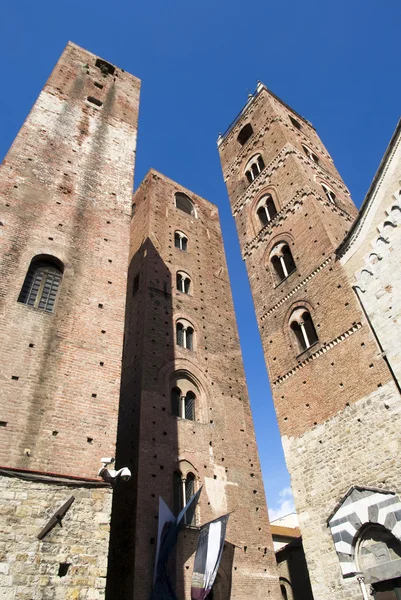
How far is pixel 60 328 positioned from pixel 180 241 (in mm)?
12248

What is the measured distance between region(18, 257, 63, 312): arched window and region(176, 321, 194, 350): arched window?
22.4ft

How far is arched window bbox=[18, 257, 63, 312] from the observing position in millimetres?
8546

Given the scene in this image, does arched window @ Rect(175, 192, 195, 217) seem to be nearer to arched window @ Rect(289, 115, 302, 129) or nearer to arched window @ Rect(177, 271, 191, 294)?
arched window @ Rect(177, 271, 191, 294)

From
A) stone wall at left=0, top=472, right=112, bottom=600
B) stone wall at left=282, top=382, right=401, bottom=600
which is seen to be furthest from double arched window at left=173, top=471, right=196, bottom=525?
stone wall at left=0, top=472, right=112, bottom=600

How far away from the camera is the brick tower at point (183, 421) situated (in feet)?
34.9

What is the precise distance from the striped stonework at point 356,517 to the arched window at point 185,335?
744cm

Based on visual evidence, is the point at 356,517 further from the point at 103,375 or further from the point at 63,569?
the point at 63,569

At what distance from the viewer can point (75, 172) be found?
459 inches

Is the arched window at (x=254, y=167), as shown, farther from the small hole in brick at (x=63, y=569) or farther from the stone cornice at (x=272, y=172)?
the small hole in brick at (x=63, y=569)

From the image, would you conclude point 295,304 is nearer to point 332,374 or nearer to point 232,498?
point 332,374

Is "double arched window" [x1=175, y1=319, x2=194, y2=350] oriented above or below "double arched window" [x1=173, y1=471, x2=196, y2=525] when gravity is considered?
above

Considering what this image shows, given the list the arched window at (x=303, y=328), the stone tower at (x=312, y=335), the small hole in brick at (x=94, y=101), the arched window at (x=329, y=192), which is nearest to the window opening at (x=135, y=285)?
the stone tower at (x=312, y=335)

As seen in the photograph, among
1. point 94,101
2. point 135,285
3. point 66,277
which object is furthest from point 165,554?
point 94,101

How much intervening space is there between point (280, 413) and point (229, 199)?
12456mm
